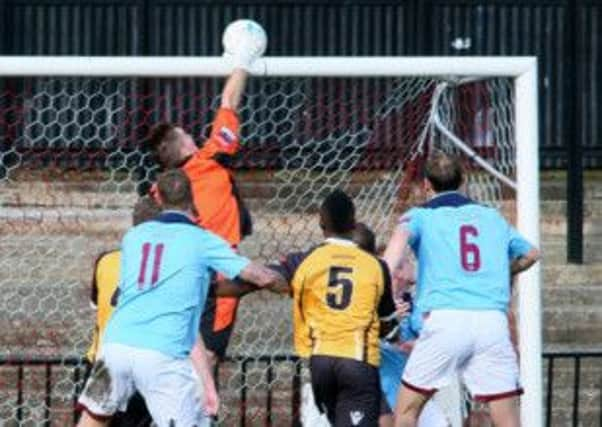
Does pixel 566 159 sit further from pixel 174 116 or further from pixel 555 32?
pixel 174 116

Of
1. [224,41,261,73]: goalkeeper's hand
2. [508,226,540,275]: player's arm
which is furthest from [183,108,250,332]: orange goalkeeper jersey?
[508,226,540,275]: player's arm

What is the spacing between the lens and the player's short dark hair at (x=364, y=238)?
37.1 feet

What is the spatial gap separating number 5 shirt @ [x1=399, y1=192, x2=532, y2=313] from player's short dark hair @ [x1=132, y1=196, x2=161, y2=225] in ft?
4.15

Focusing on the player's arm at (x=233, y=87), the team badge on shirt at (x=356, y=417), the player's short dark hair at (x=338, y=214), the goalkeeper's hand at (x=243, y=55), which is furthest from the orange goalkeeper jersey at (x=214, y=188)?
the team badge on shirt at (x=356, y=417)

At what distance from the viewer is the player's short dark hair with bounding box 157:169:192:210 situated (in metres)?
10.5

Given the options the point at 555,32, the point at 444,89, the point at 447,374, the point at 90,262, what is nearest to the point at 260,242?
the point at 90,262

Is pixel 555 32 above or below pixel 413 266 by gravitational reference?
above

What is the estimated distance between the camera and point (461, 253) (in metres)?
11.3

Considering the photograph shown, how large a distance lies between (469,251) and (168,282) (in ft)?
5.40

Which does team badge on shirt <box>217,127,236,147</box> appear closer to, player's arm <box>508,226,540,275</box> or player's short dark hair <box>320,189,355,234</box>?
player's short dark hair <box>320,189,355,234</box>

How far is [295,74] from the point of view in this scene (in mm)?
11617

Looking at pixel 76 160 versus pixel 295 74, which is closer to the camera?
pixel 295 74

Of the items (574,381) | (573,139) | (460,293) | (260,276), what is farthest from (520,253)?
(573,139)

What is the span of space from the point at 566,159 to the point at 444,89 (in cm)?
433
